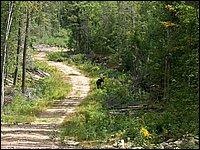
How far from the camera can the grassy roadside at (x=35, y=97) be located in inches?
789

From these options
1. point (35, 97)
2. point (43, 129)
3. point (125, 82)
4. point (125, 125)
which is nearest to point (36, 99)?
point (35, 97)

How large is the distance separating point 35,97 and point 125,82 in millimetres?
6769

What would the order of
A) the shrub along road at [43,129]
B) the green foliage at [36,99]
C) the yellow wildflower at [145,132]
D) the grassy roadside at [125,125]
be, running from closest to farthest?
the grassy roadside at [125,125], the yellow wildflower at [145,132], the shrub along road at [43,129], the green foliage at [36,99]

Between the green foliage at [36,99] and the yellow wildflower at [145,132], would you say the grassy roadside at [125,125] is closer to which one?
the yellow wildflower at [145,132]

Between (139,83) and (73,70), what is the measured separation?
18619 millimetres

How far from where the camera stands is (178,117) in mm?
14094

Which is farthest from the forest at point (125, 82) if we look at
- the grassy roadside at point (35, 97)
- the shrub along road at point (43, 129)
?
the shrub along road at point (43, 129)

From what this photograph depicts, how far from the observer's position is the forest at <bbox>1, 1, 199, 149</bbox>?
1385cm

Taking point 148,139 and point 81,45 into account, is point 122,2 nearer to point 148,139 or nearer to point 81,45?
point 81,45

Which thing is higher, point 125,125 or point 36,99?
point 125,125

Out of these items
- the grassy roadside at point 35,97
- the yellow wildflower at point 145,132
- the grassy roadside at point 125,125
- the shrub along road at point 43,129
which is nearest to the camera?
the grassy roadside at point 125,125

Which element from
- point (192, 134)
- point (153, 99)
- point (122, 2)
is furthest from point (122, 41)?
point (192, 134)

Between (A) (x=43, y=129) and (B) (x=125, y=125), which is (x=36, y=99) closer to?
(A) (x=43, y=129)

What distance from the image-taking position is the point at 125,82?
3041cm
